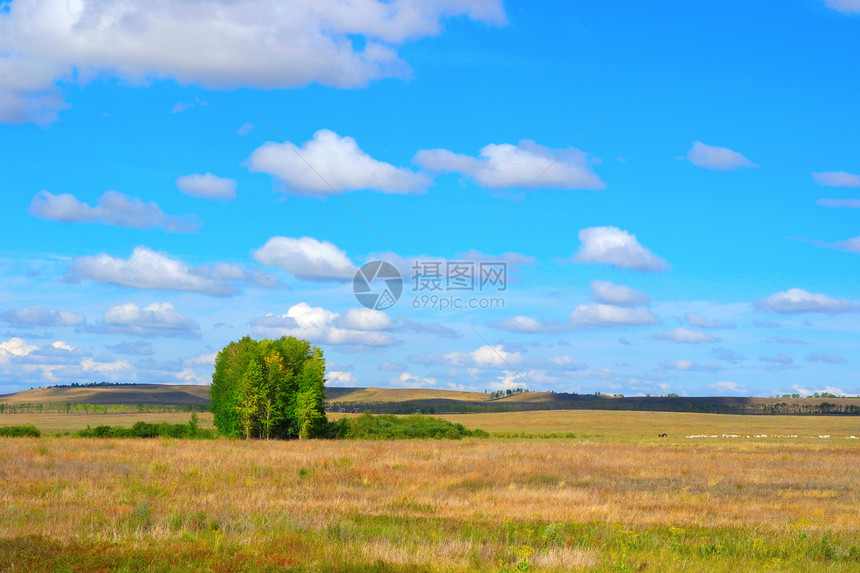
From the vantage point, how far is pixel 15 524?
51.4 ft

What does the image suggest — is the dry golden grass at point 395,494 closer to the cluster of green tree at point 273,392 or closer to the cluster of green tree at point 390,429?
the cluster of green tree at point 273,392

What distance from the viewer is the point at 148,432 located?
63.0m

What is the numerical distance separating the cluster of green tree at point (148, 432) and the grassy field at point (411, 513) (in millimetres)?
23471

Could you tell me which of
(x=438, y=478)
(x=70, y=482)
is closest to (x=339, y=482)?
(x=438, y=478)

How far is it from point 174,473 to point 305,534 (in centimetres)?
1550

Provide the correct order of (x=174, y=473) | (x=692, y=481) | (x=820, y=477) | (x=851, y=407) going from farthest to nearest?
(x=851, y=407) < (x=820, y=477) < (x=692, y=481) < (x=174, y=473)

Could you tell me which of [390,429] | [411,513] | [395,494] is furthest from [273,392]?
[411,513]

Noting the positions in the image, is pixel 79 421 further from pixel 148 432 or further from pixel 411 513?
pixel 411 513

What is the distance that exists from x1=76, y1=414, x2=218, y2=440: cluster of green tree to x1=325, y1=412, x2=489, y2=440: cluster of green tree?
41.4 feet

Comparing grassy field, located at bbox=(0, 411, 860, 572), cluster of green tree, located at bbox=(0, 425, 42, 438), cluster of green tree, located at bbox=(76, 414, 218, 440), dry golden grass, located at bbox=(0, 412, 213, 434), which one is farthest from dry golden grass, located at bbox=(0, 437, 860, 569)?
dry golden grass, located at bbox=(0, 412, 213, 434)

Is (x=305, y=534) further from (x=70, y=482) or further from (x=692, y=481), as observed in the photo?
(x=692, y=481)

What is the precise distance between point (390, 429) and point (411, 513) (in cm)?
5489

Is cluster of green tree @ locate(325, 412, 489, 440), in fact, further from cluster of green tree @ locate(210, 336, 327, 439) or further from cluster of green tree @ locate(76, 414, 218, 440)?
cluster of green tree @ locate(76, 414, 218, 440)

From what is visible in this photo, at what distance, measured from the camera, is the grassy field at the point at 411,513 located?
12.8m
